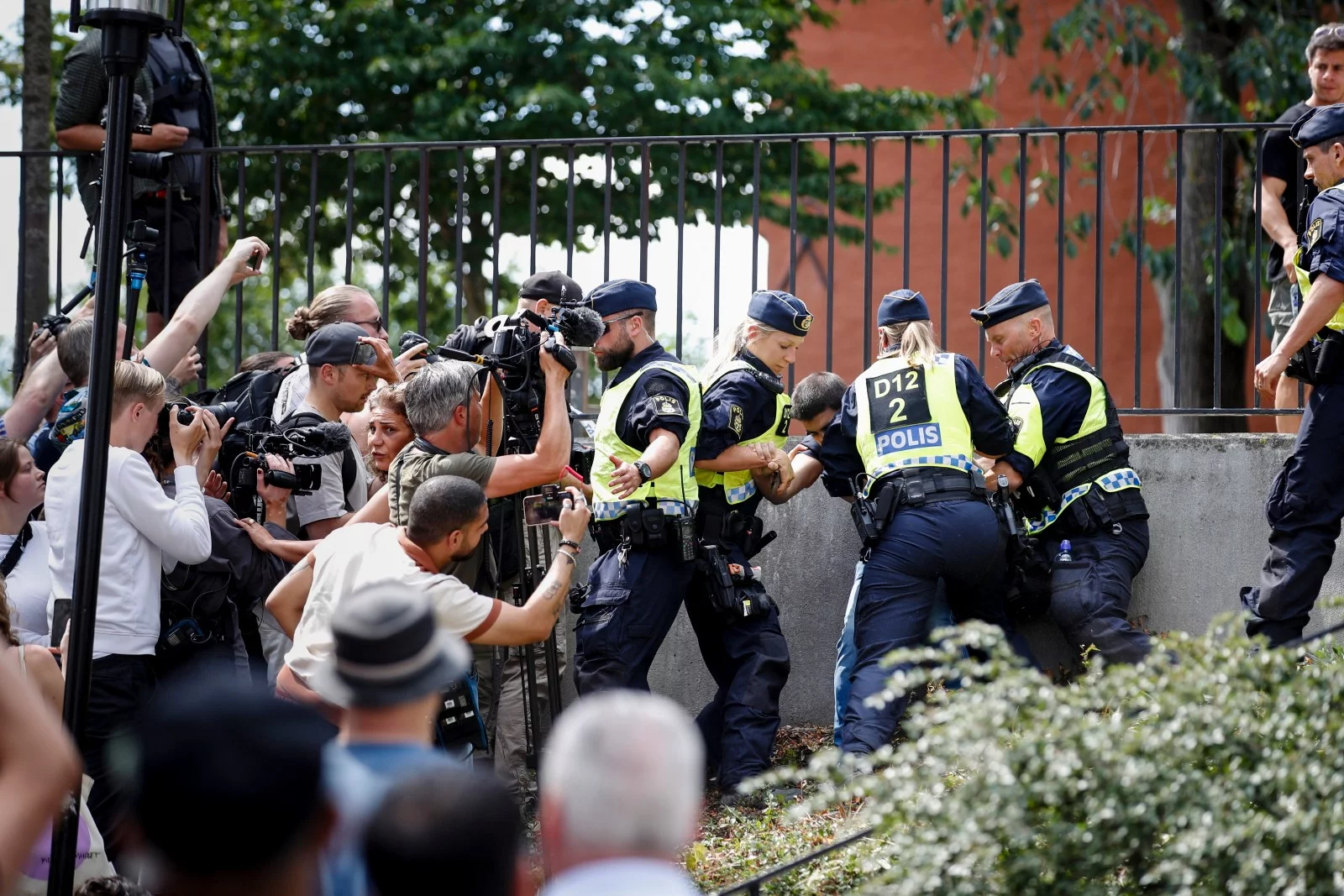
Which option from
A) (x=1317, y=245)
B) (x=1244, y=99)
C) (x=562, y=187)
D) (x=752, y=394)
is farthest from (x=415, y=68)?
(x=1317, y=245)

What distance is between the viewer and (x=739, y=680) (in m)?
5.93

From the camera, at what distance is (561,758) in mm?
2037

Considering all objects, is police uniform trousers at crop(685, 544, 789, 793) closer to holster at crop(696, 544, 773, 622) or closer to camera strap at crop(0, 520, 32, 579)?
holster at crop(696, 544, 773, 622)

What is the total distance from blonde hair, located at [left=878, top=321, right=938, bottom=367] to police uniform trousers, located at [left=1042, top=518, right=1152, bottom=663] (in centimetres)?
92

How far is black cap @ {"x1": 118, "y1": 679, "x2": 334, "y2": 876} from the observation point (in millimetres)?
1874

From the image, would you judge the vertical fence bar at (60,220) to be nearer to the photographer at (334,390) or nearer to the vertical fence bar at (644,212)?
the photographer at (334,390)

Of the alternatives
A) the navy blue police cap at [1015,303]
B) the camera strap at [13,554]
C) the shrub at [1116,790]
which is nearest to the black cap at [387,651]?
the shrub at [1116,790]

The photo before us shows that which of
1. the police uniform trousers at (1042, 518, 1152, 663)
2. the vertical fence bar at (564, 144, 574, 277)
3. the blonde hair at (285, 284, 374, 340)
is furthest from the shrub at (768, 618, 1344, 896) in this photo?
the vertical fence bar at (564, 144, 574, 277)

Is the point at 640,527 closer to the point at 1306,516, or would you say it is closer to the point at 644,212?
the point at 644,212

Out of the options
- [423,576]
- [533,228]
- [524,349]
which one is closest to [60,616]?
[423,576]

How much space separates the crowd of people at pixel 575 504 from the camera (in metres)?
4.61

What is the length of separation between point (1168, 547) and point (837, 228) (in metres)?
7.72

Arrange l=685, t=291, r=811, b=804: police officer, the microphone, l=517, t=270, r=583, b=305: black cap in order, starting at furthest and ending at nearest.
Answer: l=517, t=270, r=583, b=305: black cap
l=685, t=291, r=811, b=804: police officer
the microphone

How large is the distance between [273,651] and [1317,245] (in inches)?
157
